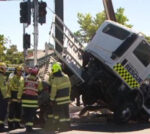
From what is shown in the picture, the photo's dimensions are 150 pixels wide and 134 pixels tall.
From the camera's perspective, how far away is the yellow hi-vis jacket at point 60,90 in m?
10.4

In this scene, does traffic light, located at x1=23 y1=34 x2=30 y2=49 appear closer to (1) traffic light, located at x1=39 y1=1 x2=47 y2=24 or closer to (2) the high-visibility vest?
(1) traffic light, located at x1=39 y1=1 x2=47 y2=24

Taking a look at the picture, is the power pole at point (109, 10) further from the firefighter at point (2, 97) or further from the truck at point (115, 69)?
the firefighter at point (2, 97)

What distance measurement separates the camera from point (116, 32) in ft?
40.5

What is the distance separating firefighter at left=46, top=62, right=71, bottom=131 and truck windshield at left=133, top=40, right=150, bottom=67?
8.48ft

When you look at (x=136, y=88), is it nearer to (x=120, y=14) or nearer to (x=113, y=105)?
(x=113, y=105)

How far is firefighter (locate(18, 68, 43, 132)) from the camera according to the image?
33.7ft

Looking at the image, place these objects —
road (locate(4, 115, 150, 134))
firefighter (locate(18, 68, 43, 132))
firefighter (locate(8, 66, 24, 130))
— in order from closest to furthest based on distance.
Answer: firefighter (locate(18, 68, 43, 132)) < road (locate(4, 115, 150, 134)) < firefighter (locate(8, 66, 24, 130))

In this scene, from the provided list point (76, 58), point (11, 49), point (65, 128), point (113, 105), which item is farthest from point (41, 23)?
point (11, 49)

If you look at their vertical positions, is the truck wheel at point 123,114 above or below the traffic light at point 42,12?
below

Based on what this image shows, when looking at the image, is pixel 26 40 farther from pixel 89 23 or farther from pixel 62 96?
pixel 89 23

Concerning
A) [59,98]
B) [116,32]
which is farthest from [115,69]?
[59,98]

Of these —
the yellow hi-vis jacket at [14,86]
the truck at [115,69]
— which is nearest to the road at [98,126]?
the truck at [115,69]

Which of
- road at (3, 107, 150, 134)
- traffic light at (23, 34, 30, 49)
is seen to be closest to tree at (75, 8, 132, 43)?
traffic light at (23, 34, 30, 49)

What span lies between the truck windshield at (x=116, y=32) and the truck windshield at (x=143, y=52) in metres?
0.51
